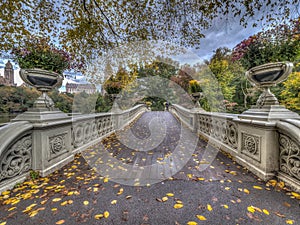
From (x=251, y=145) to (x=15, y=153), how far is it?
395 cm

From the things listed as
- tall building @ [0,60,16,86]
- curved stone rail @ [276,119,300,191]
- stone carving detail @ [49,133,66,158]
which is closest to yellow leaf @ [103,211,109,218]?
stone carving detail @ [49,133,66,158]

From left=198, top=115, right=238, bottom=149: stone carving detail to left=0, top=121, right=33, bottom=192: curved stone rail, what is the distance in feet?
13.4

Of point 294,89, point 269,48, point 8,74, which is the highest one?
point 8,74

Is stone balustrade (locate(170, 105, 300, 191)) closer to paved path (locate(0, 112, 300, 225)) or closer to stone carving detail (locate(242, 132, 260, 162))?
stone carving detail (locate(242, 132, 260, 162))

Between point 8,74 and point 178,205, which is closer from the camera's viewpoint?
point 178,205

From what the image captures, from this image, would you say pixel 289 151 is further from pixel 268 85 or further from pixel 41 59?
pixel 41 59

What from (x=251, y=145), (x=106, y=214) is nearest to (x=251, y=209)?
(x=251, y=145)

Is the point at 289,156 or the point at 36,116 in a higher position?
the point at 36,116

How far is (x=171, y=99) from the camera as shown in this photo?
22594 mm

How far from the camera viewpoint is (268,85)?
262cm

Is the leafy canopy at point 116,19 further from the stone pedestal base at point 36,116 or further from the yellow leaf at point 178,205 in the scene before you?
the yellow leaf at point 178,205

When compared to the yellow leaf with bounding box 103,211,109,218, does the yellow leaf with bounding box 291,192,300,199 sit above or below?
above

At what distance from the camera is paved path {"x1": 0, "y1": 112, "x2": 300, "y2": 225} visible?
1.58m

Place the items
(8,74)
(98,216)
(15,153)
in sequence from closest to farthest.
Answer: (98,216), (15,153), (8,74)
